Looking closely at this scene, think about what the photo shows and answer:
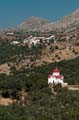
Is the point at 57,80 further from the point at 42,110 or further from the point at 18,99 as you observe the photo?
the point at 42,110

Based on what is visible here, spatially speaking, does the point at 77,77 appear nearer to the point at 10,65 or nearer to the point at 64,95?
the point at 64,95

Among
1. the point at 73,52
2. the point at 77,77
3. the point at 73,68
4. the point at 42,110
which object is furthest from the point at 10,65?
the point at 42,110

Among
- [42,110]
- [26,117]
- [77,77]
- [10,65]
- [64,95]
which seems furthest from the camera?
[10,65]

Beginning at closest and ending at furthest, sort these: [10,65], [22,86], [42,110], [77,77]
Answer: [42,110] → [22,86] → [77,77] → [10,65]

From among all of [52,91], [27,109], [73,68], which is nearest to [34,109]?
[27,109]

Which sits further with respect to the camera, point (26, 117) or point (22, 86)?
point (22, 86)

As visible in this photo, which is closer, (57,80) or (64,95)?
(64,95)

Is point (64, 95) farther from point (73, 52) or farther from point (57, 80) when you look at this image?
point (73, 52)

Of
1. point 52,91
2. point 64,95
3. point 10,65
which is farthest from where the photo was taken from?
point 10,65

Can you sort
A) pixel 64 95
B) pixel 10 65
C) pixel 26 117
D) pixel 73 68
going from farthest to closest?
pixel 10 65 < pixel 73 68 < pixel 64 95 < pixel 26 117
